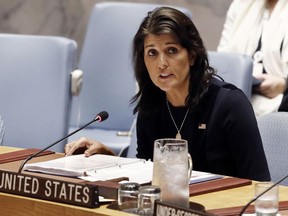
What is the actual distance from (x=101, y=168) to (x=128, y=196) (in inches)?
17.1

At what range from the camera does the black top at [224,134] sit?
2713mm

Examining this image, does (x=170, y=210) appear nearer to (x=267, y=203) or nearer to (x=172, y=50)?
(x=267, y=203)

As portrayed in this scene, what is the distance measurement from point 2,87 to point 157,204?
1.92 meters

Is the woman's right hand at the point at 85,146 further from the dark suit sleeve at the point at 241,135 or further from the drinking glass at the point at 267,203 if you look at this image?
the drinking glass at the point at 267,203

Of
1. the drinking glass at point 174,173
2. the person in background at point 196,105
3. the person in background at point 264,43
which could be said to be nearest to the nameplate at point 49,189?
the drinking glass at point 174,173

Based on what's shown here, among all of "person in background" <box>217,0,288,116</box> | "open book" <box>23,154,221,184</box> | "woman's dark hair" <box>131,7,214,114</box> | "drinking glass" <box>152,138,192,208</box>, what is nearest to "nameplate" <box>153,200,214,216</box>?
"drinking glass" <box>152,138,192,208</box>

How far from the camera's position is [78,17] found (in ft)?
16.6

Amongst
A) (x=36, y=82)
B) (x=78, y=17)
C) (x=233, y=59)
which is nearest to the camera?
(x=233, y=59)

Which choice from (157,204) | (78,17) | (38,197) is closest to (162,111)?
(38,197)

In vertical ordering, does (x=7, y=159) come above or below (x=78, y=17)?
below

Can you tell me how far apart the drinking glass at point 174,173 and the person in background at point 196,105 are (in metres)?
0.67

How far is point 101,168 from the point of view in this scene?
8.23ft

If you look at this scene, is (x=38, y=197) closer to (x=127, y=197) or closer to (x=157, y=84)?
(x=127, y=197)

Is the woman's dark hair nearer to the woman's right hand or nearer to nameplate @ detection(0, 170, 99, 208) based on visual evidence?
the woman's right hand
